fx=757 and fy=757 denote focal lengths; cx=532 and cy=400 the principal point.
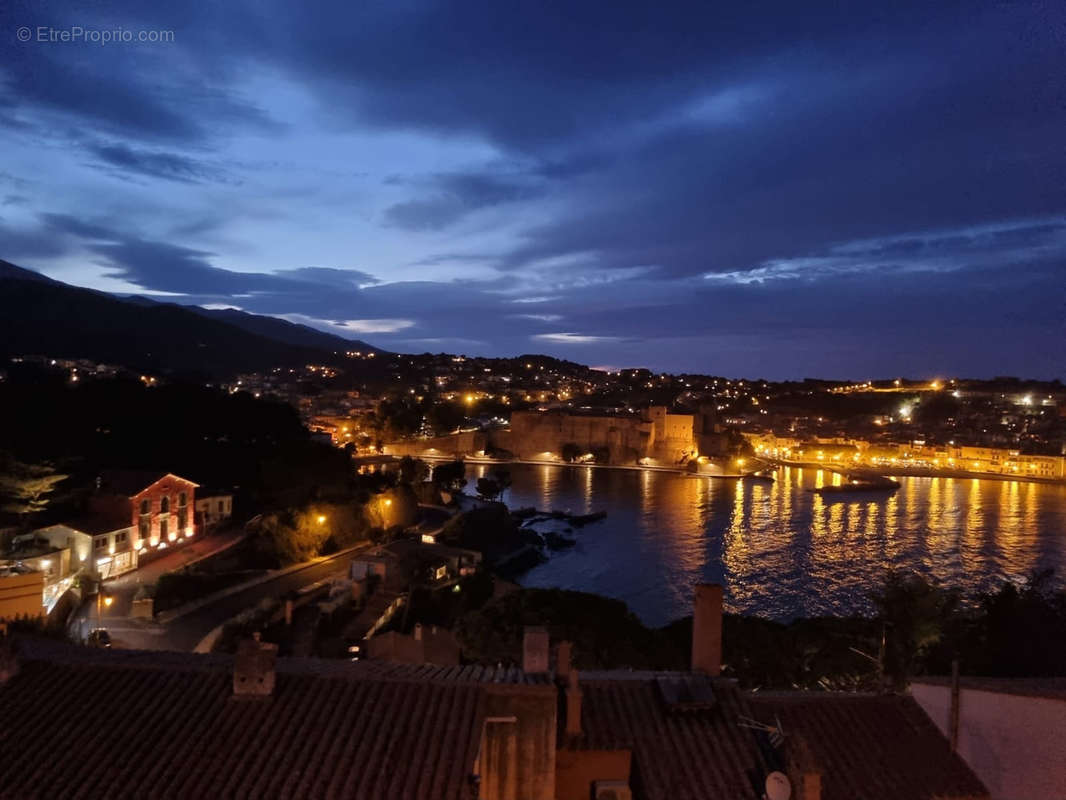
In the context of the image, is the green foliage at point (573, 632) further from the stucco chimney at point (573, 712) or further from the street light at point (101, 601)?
the street light at point (101, 601)

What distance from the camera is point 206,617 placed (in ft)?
25.7

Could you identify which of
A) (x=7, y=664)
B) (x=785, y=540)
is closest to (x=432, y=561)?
(x=7, y=664)

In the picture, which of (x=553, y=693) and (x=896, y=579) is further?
(x=896, y=579)

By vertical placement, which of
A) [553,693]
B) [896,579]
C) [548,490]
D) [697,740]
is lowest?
[548,490]

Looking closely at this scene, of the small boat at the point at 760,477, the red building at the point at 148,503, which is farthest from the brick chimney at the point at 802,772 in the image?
the small boat at the point at 760,477

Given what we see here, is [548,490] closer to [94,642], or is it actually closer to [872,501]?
[872,501]

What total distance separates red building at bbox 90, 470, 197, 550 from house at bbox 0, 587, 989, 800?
A: 286 inches

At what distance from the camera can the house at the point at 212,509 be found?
37.1ft

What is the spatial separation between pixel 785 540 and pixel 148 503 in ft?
46.6

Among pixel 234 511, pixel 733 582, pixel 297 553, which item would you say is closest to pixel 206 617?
pixel 297 553

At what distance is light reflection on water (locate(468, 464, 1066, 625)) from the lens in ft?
44.9

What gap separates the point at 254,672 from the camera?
2.72 meters

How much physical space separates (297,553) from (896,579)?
7.58m

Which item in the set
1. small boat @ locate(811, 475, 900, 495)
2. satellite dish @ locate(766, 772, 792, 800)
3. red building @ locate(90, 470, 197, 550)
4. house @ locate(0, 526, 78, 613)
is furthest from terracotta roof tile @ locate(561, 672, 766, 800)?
small boat @ locate(811, 475, 900, 495)
